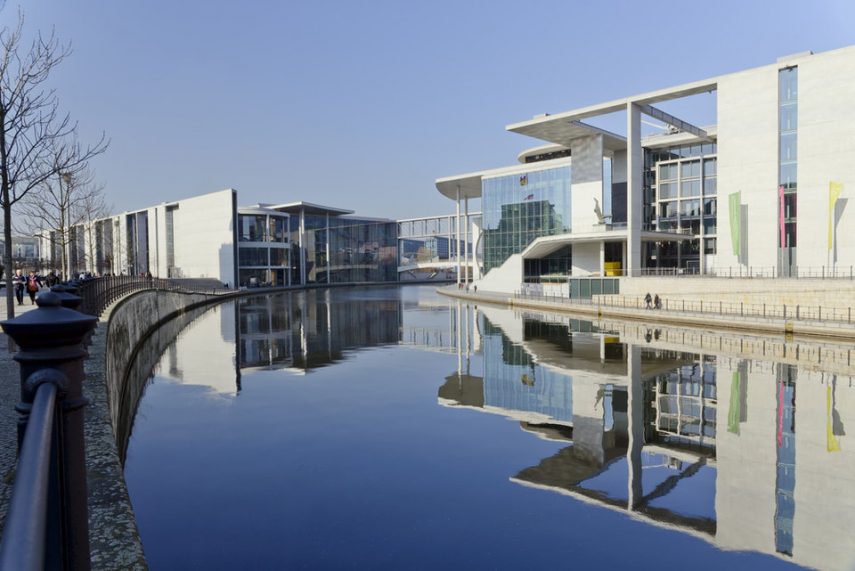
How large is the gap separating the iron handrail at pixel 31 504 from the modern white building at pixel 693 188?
41389 millimetres

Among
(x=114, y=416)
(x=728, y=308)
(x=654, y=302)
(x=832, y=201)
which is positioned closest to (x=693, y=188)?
(x=832, y=201)

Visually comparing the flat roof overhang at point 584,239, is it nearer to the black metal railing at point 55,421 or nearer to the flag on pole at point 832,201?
the flag on pole at point 832,201

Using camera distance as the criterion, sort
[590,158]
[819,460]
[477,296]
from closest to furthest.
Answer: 1. [819,460]
2. [590,158]
3. [477,296]

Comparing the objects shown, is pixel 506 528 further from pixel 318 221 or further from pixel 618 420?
pixel 318 221

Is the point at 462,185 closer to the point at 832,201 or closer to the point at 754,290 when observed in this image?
the point at 832,201

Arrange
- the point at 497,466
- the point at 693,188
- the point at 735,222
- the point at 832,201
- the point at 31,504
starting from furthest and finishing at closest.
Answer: the point at 693,188 → the point at 735,222 → the point at 832,201 → the point at 497,466 → the point at 31,504

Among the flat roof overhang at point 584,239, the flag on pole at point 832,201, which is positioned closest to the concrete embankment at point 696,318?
the flat roof overhang at point 584,239

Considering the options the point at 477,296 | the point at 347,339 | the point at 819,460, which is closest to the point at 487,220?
the point at 477,296

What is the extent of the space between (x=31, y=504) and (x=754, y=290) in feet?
118

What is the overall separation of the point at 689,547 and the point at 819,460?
4291 millimetres

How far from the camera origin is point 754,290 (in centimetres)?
3228

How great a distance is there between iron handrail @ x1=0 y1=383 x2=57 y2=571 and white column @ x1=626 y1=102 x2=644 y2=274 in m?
43.3

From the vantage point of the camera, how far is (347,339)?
2700cm

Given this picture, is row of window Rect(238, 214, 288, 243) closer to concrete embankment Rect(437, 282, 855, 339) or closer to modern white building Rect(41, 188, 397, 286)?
modern white building Rect(41, 188, 397, 286)
